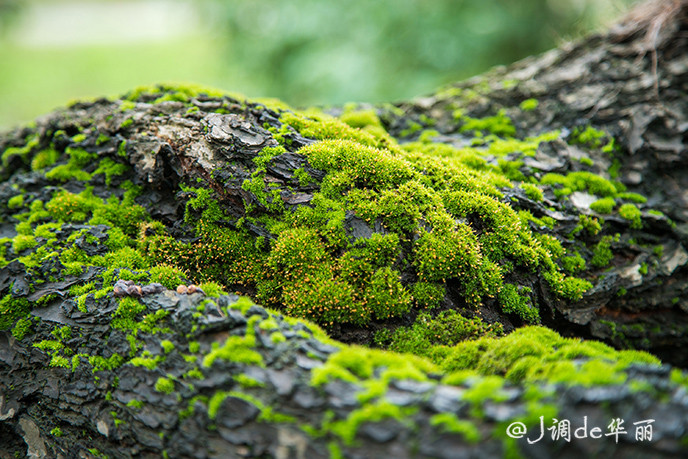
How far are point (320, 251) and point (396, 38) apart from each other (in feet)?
29.2

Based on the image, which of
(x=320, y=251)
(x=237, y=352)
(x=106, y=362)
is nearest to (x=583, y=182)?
(x=320, y=251)

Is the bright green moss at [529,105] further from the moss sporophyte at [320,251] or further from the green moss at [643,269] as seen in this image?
the green moss at [643,269]

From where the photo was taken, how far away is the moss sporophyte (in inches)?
166

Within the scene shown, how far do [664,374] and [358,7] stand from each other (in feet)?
37.1

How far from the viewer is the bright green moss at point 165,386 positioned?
12.9 ft

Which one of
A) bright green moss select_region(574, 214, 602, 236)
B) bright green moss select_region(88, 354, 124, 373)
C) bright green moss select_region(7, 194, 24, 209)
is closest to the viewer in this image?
bright green moss select_region(88, 354, 124, 373)

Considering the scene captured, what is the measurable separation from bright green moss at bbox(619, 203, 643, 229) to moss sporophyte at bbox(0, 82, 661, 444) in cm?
3

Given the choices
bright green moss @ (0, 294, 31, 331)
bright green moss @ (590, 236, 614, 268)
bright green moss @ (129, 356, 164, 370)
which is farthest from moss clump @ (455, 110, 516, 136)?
bright green moss @ (0, 294, 31, 331)

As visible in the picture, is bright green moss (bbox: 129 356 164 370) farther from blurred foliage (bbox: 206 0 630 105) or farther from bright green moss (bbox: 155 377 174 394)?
blurred foliage (bbox: 206 0 630 105)

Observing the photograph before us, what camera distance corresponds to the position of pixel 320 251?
16.6 feet

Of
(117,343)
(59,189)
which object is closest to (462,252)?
(117,343)

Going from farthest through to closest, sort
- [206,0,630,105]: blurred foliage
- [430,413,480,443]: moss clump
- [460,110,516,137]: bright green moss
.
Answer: [206,0,630,105]: blurred foliage
[460,110,516,137]: bright green moss
[430,413,480,443]: moss clump

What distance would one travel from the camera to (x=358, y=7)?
12.0 m

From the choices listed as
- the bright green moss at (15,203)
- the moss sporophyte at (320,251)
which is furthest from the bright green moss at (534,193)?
the bright green moss at (15,203)
